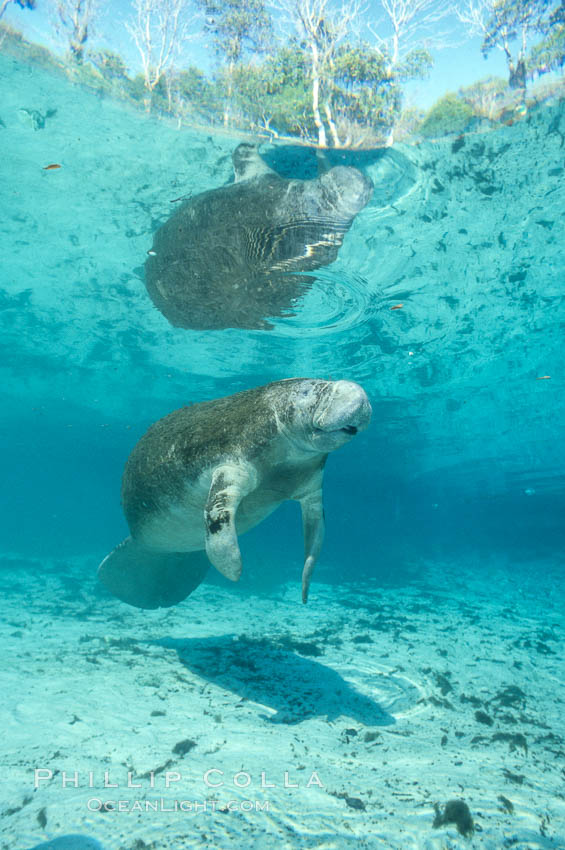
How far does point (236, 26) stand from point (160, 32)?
1.29m

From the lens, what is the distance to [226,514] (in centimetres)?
340

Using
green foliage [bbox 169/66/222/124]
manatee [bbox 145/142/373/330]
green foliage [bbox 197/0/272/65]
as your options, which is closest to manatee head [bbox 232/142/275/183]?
manatee [bbox 145/142/373/330]

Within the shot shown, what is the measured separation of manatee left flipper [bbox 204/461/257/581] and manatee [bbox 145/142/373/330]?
555 centimetres

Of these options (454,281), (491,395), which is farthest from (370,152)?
(491,395)

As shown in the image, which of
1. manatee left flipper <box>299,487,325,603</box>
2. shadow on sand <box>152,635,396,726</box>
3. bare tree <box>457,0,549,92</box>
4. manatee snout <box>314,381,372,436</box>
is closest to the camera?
manatee snout <box>314,381,372,436</box>

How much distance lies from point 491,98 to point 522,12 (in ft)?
4.51

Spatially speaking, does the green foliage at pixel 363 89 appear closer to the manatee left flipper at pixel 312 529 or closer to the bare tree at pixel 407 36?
the bare tree at pixel 407 36

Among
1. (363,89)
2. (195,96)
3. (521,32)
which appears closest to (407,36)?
(363,89)

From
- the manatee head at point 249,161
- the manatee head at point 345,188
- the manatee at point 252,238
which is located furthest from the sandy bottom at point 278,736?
the manatee head at point 249,161

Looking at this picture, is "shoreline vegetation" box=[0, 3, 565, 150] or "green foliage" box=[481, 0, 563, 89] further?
"shoreline vegetation" box=[0, 3, 565, 150]

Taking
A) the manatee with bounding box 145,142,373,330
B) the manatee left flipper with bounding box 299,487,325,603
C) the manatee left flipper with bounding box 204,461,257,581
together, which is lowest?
the manatee left flipper with bounding box 299,487,325,603

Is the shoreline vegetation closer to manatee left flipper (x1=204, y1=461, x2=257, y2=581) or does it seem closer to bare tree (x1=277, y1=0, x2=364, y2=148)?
bare tree (x1=277, y1=0, x2=364, y2=148)

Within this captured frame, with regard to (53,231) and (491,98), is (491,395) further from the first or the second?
(53,231)

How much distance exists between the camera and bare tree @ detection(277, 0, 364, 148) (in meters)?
6.37
